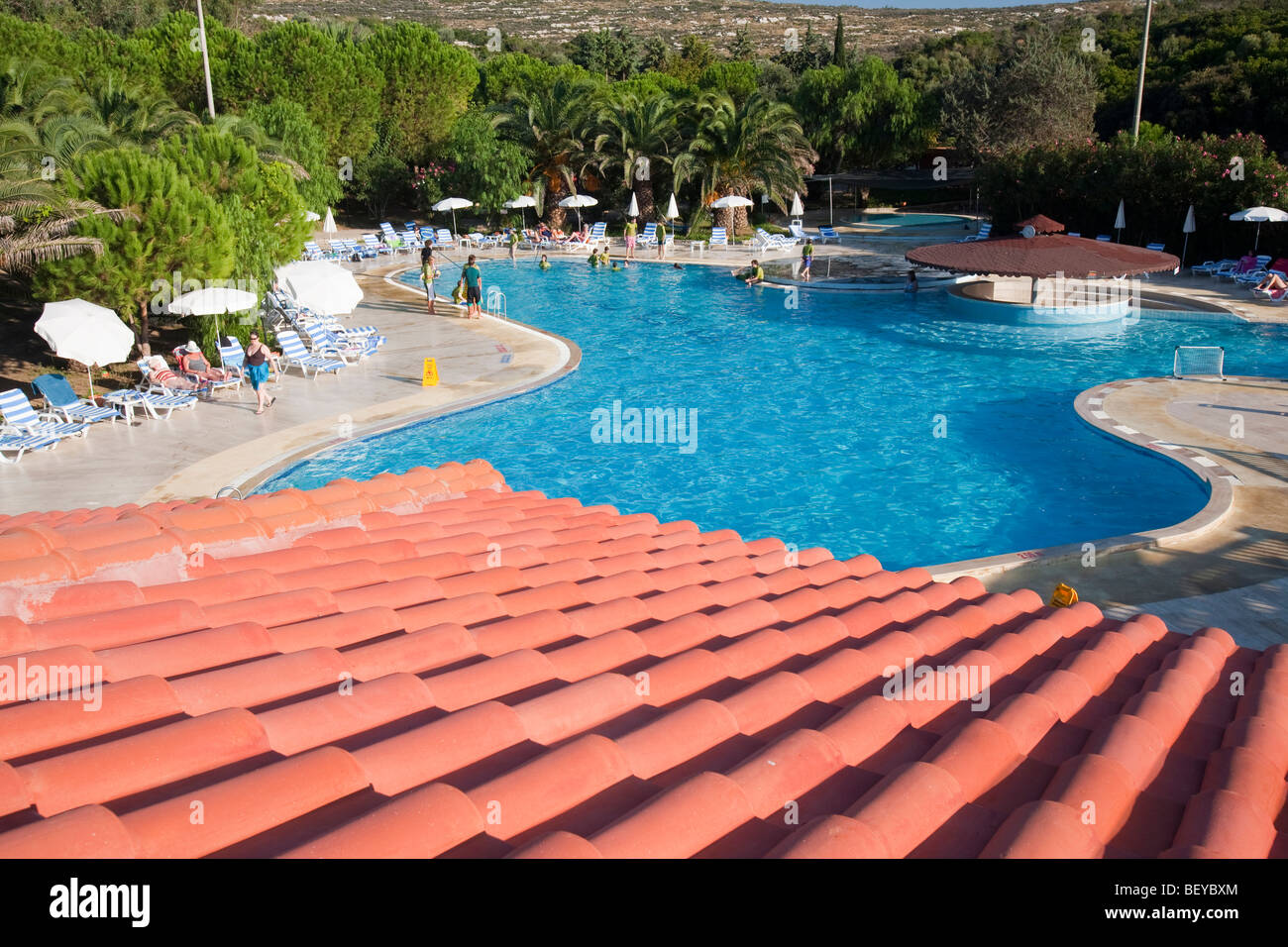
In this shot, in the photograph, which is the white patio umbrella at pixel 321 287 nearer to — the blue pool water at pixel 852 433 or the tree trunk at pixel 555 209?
the blue pool water at pixel 852 433

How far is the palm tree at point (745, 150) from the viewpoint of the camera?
134 ft

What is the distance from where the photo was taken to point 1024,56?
1837 inches

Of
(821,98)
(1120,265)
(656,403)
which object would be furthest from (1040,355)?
(821,98)

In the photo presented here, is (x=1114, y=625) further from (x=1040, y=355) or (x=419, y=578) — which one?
(x=1040, y=355)

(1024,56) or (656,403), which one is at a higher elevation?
(1024,56)

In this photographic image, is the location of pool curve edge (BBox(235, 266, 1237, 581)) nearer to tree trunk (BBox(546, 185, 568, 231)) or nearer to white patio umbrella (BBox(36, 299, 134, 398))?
white patio umbrella (BBox(36, 299, 134, 398))

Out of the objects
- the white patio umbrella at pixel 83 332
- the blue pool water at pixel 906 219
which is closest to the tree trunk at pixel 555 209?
the blue pool water at pixel 906 219

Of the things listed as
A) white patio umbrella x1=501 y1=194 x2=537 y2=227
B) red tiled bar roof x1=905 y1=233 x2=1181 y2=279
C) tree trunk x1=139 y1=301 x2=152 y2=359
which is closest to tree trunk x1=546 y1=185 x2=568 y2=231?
white patio umbrella x1=501 y1=194 x2=537 y2=227

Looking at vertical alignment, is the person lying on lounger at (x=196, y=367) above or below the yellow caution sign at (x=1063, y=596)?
above

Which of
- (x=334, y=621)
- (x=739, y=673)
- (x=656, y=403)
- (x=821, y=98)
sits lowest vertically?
(x=656, y=403)

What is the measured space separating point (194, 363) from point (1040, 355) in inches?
746

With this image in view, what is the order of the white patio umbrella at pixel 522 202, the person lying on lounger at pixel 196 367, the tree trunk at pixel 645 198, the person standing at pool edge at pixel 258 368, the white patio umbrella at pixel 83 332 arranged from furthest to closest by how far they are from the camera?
the tree trunk at pixel 645 198 < the white patio umbrella at pixel 522 202 < the person lying on lounger at pixel 196 367 < the person standing at pool edge at pixel 258 368 < the white patio umbrella at pixel 83 332

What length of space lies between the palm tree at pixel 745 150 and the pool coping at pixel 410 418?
20.0 m

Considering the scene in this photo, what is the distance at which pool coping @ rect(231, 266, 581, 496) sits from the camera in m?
14.5
